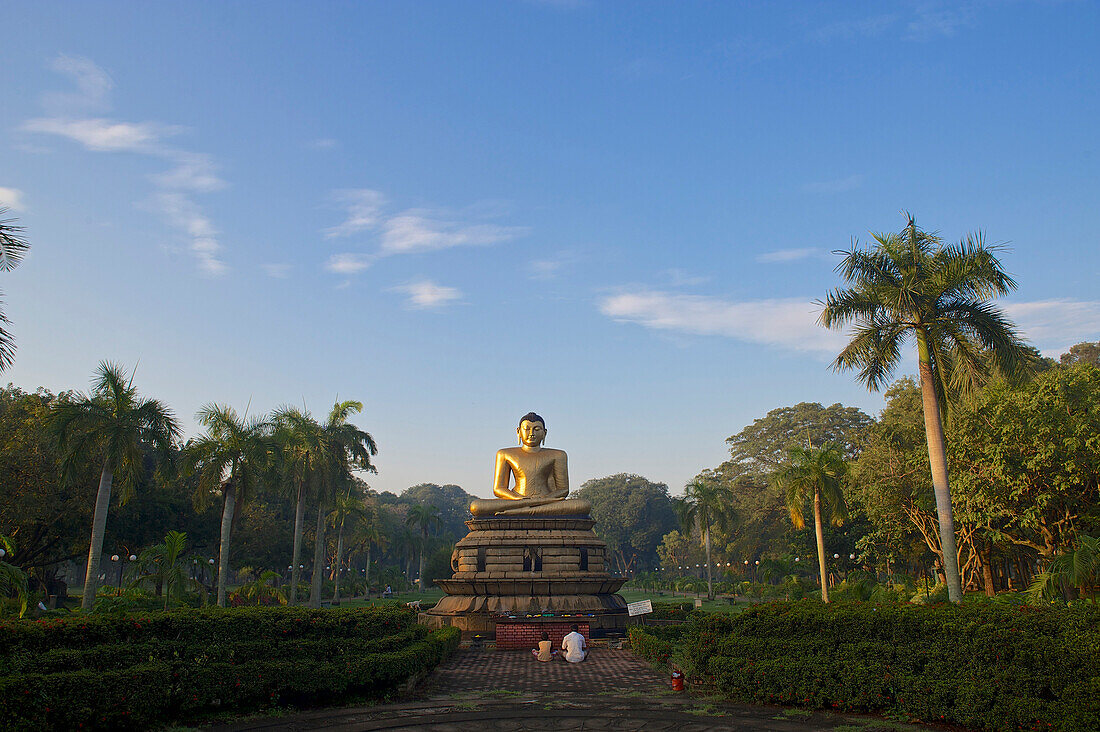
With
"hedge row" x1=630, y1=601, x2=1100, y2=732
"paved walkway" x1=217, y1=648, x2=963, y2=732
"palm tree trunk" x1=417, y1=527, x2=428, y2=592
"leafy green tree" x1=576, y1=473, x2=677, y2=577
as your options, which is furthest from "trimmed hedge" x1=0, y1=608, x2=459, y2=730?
"leafy green tree" x1=576, y1=473, x2=677, y2=577

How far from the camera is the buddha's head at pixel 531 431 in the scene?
94.8 feet

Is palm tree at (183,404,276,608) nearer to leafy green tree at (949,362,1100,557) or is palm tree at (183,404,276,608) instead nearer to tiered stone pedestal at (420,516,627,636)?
tiered stone pedestal at (420,516,627,636)

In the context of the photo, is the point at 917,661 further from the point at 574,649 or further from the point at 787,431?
the point at 787,431

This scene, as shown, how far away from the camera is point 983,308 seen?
17891 mm

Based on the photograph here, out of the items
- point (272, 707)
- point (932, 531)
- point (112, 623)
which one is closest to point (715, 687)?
point (272, 707)

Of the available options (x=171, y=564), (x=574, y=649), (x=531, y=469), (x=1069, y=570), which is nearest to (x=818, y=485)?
(x=531, y=469)

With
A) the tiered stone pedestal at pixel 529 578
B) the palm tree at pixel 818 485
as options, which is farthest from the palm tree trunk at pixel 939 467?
the palm tree at pixel 818 485

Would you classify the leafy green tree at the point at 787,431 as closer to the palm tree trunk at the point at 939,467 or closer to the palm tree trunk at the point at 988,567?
the palm tree trunk at the point at 988,567

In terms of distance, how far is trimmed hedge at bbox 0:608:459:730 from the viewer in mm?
9281

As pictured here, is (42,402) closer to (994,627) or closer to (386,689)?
(386,689)

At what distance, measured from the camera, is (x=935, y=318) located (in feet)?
59.4

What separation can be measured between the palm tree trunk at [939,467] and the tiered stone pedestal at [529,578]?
9.49 meters

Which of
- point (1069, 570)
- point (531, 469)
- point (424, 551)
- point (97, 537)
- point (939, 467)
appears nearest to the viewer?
point (1069, 570)

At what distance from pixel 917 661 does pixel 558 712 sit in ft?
17.5
